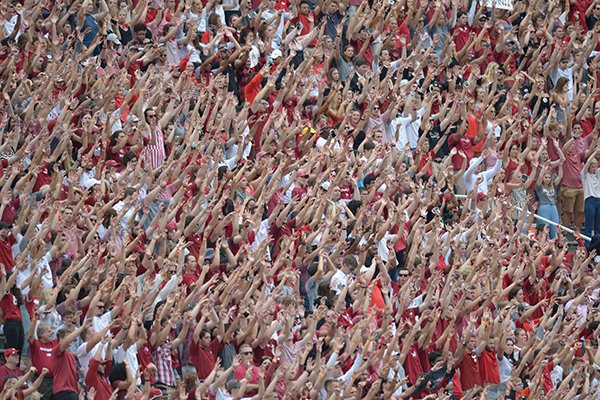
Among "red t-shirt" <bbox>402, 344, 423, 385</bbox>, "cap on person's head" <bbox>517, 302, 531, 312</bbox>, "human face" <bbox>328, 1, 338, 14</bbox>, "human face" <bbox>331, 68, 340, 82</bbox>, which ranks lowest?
"cap on person's head" <bbox>517, 302, 531, 312</bbox>

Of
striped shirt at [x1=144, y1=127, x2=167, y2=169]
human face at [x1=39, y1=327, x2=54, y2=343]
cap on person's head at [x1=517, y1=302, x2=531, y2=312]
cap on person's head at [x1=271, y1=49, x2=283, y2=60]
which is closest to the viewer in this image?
human face at [x1=39, y1=327, x2=54, y2=343]

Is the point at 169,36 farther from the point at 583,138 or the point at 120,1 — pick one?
the point at 583,138

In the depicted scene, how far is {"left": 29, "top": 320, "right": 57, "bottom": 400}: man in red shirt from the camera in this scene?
17.0m

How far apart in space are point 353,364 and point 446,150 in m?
6.24

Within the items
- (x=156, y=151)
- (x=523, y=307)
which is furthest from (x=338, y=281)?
(x=156, y=151)

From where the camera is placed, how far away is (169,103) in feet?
71.9

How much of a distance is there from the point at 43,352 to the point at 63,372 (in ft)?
1.28

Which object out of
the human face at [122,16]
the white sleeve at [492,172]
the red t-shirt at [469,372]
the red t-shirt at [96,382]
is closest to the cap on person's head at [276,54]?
the human face at [122,16]

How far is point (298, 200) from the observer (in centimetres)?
2106

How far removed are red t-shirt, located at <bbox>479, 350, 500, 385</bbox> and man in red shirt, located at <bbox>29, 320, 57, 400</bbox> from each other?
5.05 metres

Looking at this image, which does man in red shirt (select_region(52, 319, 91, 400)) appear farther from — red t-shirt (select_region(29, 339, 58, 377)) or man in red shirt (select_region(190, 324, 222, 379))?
man in red shirt (select_region(190, 324, 222, 379))

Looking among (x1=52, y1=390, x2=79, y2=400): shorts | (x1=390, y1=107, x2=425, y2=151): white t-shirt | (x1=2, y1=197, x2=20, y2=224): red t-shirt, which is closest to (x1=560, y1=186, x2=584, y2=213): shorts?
(x1=390, y1=107, x2=425, y2=151): white t-shirt

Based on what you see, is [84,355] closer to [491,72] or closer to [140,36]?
[140,36]

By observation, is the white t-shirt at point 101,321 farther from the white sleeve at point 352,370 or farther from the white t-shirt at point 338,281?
the white t-shirt at point 338,281
